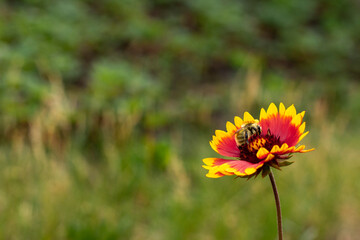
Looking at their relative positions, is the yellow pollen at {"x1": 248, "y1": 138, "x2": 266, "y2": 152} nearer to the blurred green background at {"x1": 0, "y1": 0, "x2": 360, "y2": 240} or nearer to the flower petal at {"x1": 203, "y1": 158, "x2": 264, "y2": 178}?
the flower petal at {"x1": 203, "y1": 158, "x2": 264, "y2": 178}

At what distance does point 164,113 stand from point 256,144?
112 inches

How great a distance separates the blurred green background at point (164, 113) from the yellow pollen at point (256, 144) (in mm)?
1226

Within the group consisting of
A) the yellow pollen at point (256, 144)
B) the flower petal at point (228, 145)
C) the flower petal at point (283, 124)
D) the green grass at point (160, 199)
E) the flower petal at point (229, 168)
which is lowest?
the green grass at point (160, 199)

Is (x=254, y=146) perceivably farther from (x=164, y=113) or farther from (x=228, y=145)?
(x=164, y=113)

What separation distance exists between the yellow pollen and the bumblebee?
0.02 metres

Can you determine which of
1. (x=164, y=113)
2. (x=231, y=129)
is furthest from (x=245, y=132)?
(x=164, y=113)

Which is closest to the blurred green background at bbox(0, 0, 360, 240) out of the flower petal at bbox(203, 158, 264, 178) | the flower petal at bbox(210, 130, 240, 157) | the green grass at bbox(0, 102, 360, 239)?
the green grass at bbox(0, 102, 360, 239)

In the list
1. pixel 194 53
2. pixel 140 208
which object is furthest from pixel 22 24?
pixel 140 208

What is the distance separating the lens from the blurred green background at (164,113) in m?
2.42

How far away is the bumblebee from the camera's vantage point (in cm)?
104

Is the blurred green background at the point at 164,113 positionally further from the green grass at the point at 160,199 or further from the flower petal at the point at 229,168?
the flower petal at the point at 229,168

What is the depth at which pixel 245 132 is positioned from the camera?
1.04 meters

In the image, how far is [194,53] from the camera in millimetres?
5324

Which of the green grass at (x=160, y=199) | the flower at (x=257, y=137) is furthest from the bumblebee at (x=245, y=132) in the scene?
the green grass at (x=160, y=199)
